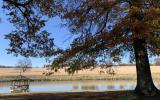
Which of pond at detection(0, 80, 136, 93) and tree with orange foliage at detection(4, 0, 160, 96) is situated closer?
tree with orange foliage at detection(4, 0, 160, 96)

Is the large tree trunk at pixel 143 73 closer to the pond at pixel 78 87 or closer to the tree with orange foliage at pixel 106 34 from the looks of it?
the tree with orange foliage at pixel 106 34

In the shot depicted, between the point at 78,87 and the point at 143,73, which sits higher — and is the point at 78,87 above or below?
above

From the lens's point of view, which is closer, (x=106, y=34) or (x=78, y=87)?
(x=106, y=34)

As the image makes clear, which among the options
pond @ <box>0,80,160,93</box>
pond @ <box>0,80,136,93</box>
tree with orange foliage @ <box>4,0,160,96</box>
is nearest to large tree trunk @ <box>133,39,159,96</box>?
tree with orange foliage @ <box>4,0,160,96</box>

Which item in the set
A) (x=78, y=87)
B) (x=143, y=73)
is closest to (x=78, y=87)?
(x=78, y=87)

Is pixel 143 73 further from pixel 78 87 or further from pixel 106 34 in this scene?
pixel 78 87

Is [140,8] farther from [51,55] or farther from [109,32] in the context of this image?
[51,55]

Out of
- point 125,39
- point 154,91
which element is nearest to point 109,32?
point 125,39

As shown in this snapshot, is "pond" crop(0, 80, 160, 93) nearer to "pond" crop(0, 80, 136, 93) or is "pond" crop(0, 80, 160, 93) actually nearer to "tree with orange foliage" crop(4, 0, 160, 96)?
"pond" crop(0, 80, 136, 93)

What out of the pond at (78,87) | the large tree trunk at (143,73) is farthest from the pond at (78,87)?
the large tree trunk at (143,73)

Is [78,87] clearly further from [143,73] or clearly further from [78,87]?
[143,73]

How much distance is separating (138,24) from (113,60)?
332 centimetres

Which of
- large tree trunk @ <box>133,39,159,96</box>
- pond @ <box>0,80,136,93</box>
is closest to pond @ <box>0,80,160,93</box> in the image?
pond @ <box>0,80,136,93</box>

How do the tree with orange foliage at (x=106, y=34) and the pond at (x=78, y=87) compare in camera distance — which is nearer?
the tree with orange foliage at (x=106, y=34)
